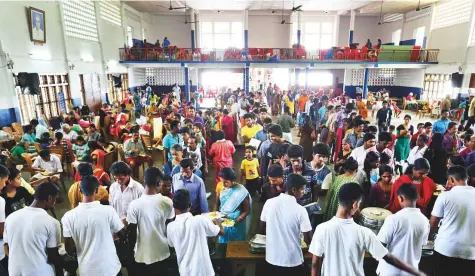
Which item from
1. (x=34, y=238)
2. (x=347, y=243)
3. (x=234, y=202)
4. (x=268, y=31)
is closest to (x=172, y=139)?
(x=234, y=202)

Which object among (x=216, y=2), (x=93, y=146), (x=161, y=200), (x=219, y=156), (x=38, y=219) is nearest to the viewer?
(x=38, y=219)

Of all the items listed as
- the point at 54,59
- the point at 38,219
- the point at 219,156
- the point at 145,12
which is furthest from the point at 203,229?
the point at 145,12

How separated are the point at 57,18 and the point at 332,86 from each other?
59.7 feet

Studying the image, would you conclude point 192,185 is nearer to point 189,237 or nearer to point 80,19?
point 189,237

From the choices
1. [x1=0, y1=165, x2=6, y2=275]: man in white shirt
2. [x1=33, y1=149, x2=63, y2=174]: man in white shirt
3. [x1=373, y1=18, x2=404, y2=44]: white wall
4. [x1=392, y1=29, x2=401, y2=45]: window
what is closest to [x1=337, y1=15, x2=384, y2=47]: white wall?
[x1=373, y1=18, x2=404, y2=44]: white wall

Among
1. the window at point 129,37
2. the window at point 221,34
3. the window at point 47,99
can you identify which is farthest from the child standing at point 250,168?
the window at point 221,34

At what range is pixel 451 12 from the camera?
16031 millimetres

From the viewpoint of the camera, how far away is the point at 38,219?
86.9 inches

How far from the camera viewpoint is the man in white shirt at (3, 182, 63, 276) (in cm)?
220

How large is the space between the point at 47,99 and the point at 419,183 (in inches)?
457

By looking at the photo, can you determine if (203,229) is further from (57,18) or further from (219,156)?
(57,18)

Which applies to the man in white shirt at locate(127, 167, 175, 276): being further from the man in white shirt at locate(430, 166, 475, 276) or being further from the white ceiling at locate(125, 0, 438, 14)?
the white ceiling at locate(125, 0, 438, 14)

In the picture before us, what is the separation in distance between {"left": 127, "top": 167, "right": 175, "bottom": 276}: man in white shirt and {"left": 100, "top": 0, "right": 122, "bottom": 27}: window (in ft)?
48.4

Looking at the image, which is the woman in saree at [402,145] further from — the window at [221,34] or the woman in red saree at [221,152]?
the window at [221,34]
